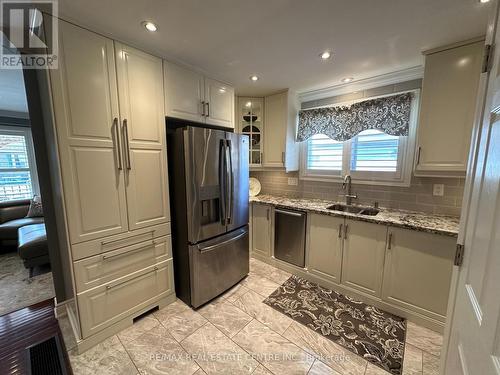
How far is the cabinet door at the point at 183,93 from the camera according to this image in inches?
76.3

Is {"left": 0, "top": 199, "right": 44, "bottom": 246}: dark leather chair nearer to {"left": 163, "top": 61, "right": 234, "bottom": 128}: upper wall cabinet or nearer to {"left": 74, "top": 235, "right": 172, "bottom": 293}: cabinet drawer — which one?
{"left": 74, "top": 235, "right": 172, "bottom": 293}: cabinet drawer

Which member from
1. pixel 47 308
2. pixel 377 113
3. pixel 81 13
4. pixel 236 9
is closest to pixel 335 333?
pixel 377 113

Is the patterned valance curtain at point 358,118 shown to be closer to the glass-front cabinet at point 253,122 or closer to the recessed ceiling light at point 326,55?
the glass-front cabinet at point 253,122

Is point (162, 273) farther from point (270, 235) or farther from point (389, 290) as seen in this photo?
point (389, 290)

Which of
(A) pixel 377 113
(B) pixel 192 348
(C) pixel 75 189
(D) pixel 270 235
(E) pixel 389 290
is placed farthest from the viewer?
(D) pixel 270 235

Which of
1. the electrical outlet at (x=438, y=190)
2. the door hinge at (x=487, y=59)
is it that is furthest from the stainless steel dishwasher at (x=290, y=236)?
the door hinge at (x=487, y=59)

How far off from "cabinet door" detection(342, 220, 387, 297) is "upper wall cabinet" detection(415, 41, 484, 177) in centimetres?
76

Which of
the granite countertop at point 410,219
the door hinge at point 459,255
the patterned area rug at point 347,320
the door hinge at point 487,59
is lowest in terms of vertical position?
the patterned area rug at point 347,320

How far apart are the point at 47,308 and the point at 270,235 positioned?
2.54 m

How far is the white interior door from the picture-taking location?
1.94 ft

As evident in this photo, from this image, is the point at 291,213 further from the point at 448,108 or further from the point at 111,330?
the point at 111,330

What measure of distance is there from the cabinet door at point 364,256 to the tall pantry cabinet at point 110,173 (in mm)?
1935

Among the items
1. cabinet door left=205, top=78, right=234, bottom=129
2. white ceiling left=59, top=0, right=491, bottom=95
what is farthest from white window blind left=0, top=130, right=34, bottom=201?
cabinet door left=205, top=78, right=234, bottom=129

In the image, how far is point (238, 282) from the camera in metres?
2.57
